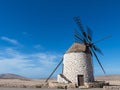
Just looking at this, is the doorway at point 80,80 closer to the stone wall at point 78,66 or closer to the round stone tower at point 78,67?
the round stone tower at point 78,67

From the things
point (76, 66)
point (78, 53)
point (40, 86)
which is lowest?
point (40, 86)

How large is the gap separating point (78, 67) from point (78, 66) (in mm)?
130

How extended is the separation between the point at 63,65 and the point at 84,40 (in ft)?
15.7

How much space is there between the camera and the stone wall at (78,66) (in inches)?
1021

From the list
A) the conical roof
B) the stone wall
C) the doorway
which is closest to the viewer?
the stone wall

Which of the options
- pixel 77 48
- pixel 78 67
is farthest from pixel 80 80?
pixel 77 48

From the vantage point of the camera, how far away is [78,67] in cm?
2591

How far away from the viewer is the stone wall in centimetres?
2592

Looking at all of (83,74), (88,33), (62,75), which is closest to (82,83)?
(83,74)

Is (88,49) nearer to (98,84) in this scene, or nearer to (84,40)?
(84,40)

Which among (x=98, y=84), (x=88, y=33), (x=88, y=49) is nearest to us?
(x=98, y=84)

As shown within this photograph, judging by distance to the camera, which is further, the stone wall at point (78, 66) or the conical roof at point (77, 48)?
the conical roof at point (77, 48)

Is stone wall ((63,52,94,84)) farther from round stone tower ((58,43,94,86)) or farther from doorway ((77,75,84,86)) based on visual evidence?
doorway ((77,75,84,86))

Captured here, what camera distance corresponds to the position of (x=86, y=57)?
86.5 ft
